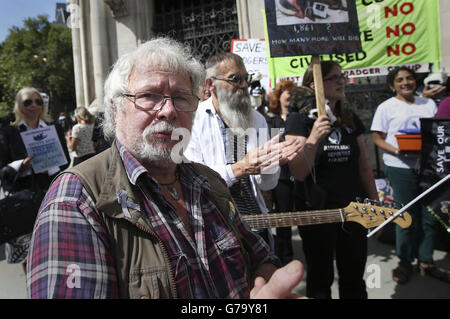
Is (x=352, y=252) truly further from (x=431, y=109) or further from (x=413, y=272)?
(x=431, y=109)

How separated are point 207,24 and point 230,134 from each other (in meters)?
7.48

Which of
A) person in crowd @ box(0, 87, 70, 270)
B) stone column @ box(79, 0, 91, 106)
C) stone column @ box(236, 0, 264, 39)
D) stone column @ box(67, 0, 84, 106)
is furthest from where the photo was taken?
stone column @ box(67, 0, 84, 106)

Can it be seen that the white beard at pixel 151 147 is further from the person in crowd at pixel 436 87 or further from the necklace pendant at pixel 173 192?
the person in crowd at pixel 436 87

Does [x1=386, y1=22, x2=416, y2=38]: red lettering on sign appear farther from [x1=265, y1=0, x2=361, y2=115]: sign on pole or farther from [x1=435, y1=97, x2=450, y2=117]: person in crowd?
[x1=265, y1=0, x2=361, y2=115]: sign on pole

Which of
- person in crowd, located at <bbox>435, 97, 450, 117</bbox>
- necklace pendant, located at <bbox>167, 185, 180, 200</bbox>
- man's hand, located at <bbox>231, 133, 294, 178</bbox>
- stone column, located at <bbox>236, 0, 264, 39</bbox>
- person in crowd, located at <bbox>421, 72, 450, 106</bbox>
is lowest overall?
necklace pendant, located at <bbox>167, 185, 180, 200</bbox>

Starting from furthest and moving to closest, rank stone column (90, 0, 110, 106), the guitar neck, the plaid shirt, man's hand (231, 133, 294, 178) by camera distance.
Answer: stone column (90, 0, 110, 106) → the guitar neck → man's hand (231, 133, 294, 178) → the plaid shirt

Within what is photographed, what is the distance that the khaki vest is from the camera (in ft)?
3.25

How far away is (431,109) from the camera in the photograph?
3.56 m

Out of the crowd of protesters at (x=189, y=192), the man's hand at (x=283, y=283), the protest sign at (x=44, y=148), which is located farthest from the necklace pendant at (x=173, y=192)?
the protest sign at (x=44, y=148)

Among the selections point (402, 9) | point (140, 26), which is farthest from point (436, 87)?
point (140, 26)

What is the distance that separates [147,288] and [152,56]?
905 millimetres

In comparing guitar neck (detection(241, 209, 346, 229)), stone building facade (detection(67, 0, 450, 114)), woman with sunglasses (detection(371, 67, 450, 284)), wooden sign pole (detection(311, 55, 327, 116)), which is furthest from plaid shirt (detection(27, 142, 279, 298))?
stone building facade (detection(67, 0, 450, 114))

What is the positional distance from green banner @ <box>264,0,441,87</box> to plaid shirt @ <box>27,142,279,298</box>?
470 centimetres
